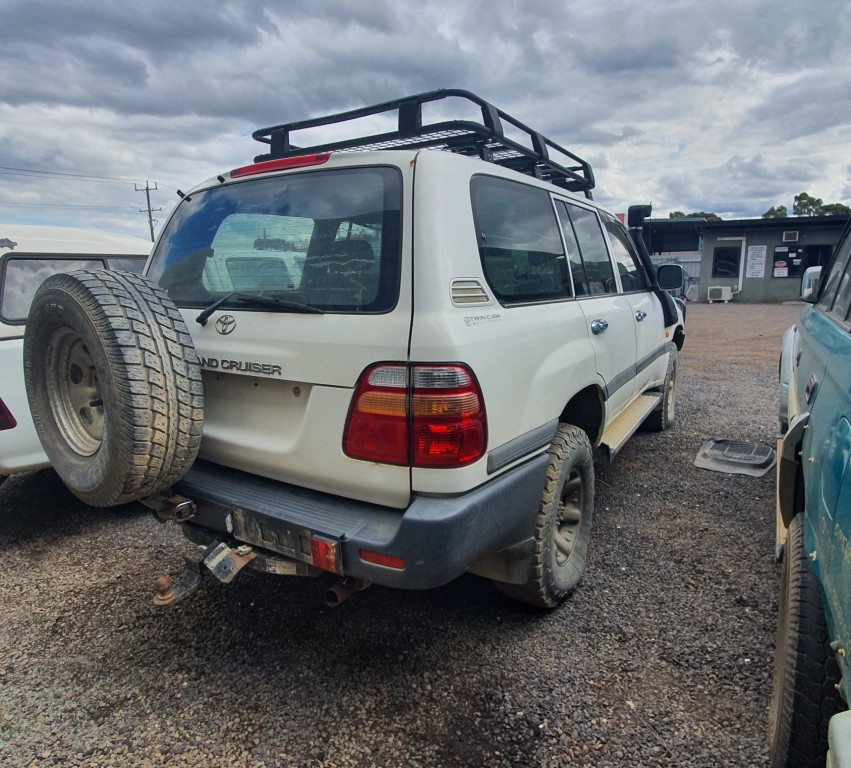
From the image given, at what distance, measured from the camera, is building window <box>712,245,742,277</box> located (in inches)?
895

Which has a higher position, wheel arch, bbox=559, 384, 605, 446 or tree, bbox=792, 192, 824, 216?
tree, bbox=792, 192, 824, 216

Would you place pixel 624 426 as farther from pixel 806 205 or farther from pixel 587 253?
pixel 806 205

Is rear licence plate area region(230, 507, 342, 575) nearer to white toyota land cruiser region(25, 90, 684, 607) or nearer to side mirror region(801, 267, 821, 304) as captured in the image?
white toyota land cruiser region(25, 90, 684, 607)

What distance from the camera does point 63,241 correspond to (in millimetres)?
4215

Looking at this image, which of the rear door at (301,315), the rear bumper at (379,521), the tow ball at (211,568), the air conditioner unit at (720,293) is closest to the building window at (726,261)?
the air conditioner unit at (720,293)

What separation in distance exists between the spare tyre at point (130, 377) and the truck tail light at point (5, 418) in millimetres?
1292

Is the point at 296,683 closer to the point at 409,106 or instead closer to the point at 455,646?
the point at 455,646

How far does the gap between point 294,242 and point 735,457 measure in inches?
156

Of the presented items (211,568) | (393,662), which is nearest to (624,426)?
(393,662)

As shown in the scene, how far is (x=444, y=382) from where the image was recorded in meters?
1.86

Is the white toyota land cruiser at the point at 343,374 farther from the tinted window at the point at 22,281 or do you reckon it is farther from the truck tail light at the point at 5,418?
the tinted window at the point at 22,281

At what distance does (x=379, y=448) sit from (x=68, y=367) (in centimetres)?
153

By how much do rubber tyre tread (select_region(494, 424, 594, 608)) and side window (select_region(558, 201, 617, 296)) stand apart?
0.84 meters

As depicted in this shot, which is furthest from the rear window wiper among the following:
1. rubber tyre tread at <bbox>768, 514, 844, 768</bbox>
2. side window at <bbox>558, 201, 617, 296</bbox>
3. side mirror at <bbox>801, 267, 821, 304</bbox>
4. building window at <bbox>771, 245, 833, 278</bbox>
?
building window at <bbox>771, 245, 833, 278</bbox>
